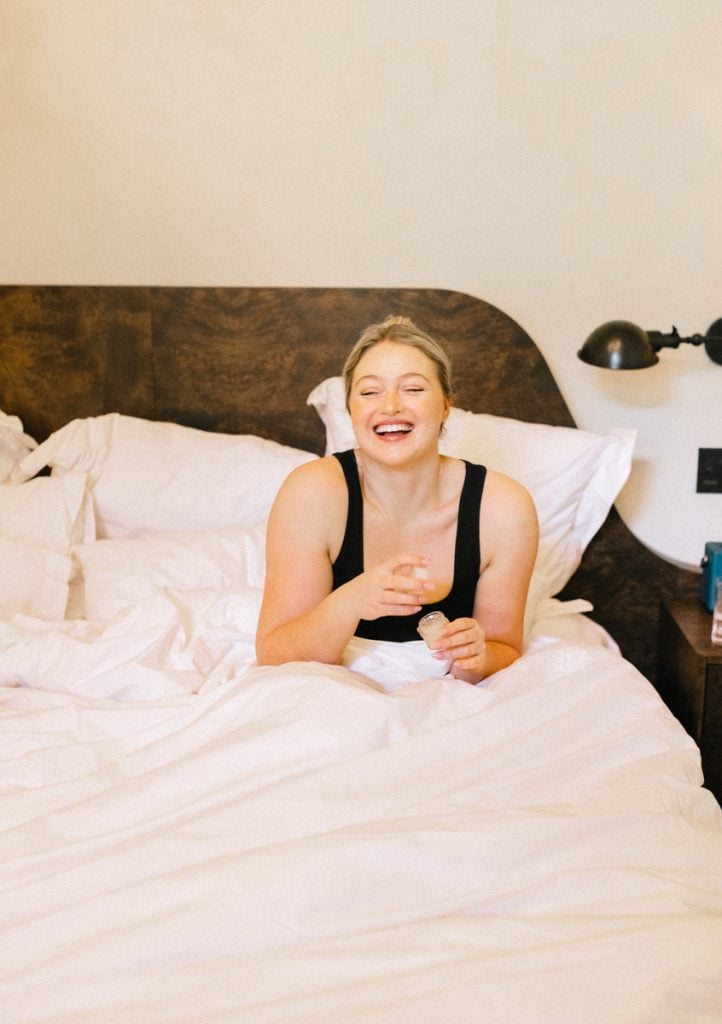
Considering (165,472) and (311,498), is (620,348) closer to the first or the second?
(311,498)

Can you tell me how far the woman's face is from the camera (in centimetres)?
161

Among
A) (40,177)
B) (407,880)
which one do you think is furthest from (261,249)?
(407,880)

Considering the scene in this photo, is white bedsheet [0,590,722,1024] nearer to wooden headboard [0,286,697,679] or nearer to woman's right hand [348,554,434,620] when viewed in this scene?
woman's right hand [348,554,434,620]

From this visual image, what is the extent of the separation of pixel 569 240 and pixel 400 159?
0.44 m

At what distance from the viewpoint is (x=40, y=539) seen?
207cm

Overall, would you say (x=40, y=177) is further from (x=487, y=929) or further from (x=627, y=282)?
(x=487, y=929)

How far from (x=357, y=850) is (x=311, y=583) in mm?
652

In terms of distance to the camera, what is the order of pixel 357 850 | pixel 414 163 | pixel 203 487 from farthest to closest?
1. pixel 414 163
2. pixel 203 487
3. pixel 357 850

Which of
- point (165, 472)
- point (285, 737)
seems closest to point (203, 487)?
point (165, 472)

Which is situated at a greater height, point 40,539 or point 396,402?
point 396,402

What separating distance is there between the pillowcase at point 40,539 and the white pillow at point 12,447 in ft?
0.39

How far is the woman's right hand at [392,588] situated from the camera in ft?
4.63

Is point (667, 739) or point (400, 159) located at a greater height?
point (400, 159)

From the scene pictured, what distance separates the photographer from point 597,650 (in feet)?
5.15
